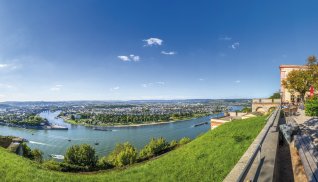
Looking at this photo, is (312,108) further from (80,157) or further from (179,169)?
(80,157)

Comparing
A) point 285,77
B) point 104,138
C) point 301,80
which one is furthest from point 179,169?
point 104,138

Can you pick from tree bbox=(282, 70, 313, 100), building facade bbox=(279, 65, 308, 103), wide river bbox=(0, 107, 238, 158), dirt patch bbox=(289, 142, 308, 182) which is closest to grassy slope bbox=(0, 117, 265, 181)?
dirt patch bbox=(289, 142, 308, 182)

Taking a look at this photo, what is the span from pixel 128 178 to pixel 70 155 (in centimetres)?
2523

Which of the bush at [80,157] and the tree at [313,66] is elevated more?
the tree at [313,66]

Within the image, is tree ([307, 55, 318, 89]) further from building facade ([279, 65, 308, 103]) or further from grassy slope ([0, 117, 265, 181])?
grassy slope ([0, 117, 265, 181])

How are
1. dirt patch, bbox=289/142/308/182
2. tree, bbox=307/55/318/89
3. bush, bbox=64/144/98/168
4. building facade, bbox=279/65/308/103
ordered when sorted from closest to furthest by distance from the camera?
dirt patch, bbox=289/142/308/182
tree, bbox=307/55/318/89
bush, bbox=64/144/98/168
building facade, bbox=279/65/308/103

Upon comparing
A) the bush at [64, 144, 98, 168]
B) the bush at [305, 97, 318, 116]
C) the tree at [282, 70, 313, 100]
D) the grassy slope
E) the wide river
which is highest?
the tree at [282, 70, 313, 100]

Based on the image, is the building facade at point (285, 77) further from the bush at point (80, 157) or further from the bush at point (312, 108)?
the bush at point (80, 157)

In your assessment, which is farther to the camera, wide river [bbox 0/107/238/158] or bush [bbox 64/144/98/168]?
wide river [bbox 0/107/238/158]

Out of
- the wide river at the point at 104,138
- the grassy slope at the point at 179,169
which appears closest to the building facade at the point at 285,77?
the grassy slope at the point at 179,169

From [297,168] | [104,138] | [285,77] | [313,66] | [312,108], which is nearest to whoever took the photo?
[297,168]

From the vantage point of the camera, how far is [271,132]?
7609 mm

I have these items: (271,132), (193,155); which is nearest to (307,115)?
(193,155)

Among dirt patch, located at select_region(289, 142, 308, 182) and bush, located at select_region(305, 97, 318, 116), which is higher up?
bush, located at select_region(305, 97, 318, 116)
